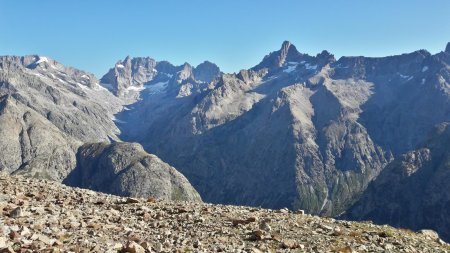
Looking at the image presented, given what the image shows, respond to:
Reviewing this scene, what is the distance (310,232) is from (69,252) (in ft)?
44.3

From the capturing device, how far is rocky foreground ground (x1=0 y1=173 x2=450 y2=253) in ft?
66.6

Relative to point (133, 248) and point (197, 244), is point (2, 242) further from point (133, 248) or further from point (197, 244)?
point (197, 244)

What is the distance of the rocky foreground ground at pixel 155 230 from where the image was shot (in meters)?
20.3

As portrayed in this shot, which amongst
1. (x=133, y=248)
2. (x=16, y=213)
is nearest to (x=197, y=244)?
(x=133, y=248)

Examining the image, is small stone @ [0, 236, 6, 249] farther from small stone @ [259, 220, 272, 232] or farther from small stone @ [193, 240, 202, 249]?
small stone @ [259, 220, 272, 232]

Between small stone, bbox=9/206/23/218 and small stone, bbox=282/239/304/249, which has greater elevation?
small stone, bbox=9/206/23/218

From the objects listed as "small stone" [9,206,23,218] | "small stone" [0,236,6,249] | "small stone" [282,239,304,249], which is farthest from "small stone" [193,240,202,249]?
"small stone" [9,206,23,218]

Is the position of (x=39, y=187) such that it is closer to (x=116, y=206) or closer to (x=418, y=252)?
(x=116, y=206)

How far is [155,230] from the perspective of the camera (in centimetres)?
2467

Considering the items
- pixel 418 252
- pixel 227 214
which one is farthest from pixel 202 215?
pixel 418 252

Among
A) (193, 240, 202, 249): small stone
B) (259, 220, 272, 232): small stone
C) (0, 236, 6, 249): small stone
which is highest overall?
(259, 220, 272, 232): small stone

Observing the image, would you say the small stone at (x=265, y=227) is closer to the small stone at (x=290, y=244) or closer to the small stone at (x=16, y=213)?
the small stone at (x=290, y=244)

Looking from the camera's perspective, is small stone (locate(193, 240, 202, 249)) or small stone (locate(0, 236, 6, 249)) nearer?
small stone (locate(0, 236, 6, 249))

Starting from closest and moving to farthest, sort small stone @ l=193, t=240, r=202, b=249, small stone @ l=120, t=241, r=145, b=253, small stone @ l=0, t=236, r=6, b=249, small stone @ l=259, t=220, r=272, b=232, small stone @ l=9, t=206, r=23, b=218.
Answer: small stone @ l=0, t=236, r=6, b=249
small stone @ l=120, t=241, r=145, b=253
small stone @ l=193, t=240, r=202, b=249
small stone @ l=9, t=206, r=23, b=218
small stone @ l=259, t=220, r=272, b=232
